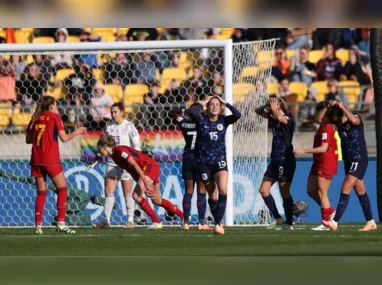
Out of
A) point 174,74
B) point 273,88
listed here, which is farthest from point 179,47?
point 273,88

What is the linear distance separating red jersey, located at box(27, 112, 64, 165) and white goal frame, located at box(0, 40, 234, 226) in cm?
298

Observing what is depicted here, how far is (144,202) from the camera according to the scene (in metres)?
12.6

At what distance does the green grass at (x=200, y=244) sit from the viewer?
788 centimetres

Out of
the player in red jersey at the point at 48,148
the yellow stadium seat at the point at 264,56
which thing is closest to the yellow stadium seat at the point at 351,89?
the yellow stadium seat at the point at 264,56

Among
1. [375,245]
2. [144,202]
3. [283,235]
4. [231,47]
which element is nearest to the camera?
[375,245]

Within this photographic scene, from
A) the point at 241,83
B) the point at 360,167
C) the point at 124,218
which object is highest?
the point at 241,83

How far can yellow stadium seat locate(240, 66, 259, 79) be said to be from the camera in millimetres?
14250

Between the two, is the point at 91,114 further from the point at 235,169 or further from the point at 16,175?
the point at 235,169

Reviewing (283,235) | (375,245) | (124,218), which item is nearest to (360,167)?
(283,235)

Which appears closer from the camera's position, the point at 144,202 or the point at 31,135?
the point at 31,135

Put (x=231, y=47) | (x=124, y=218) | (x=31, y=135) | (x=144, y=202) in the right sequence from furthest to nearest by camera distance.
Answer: (x=124, y=218) < (x=231, y=47) < (x=144, y=202) < (x=31, y=135)

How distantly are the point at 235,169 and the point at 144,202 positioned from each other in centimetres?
211

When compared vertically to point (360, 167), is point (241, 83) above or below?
above

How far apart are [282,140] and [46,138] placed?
10.0ft
